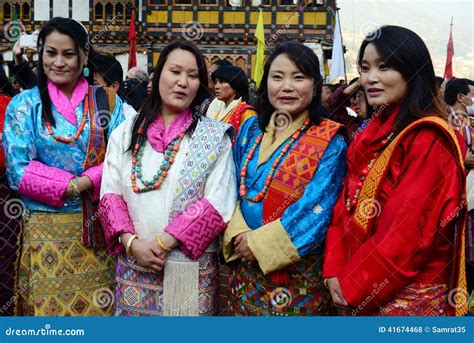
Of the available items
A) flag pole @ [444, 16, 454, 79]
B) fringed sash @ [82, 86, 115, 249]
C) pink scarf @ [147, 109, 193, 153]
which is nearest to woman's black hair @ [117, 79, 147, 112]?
fringed sash @ [82, 86, 115, 249]

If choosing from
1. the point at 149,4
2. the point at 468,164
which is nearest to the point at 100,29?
the point at 149,4

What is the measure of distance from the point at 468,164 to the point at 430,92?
1.96m

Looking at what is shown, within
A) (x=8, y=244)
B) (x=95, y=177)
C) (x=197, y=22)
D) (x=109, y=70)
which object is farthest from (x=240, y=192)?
(x=197, y=22)

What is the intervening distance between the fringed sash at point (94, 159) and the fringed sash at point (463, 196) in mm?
1323

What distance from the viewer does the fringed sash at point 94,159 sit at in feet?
9.27

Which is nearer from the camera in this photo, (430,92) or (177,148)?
(430,92)

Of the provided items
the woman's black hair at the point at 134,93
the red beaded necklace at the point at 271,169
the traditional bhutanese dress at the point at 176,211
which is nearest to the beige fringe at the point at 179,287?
the traditional bhutanese dress at the point at 176,211

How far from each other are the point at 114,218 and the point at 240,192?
59 cm

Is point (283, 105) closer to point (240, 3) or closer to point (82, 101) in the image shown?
point (82, 101)

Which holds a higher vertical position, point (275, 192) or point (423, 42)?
point (423, 42)

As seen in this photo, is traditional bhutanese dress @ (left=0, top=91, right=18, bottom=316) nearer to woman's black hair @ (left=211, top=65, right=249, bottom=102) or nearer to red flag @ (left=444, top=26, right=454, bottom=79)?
woman's black hair @ (left=211, top=65, right=249, bottom=102)

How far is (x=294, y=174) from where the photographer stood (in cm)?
249

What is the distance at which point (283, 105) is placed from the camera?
257 cm

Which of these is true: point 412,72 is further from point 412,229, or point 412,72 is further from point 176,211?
point 176,211
